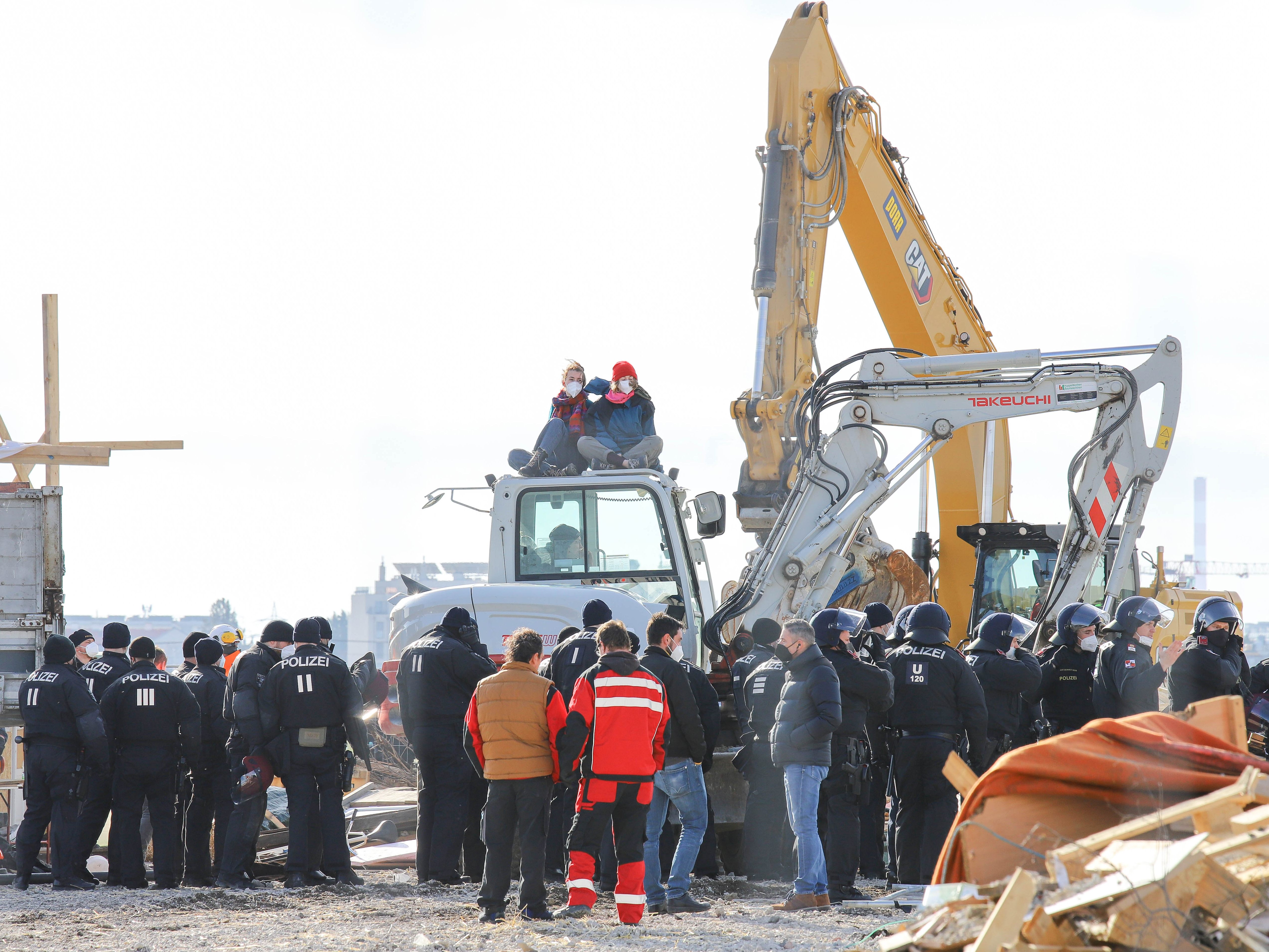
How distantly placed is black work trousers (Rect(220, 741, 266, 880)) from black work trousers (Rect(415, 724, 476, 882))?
119 cm

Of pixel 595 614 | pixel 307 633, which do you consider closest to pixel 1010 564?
pixel 595 614

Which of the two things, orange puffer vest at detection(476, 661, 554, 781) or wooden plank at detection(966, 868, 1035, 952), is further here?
orange puffer vest at detection(476, 661, 554, 781)

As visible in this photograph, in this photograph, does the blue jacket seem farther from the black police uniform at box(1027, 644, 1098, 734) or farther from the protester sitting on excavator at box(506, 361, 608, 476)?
the black police uniform at box(1027, 644, 1098, 734)

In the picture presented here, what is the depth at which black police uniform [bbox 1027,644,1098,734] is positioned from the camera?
9.62 meters

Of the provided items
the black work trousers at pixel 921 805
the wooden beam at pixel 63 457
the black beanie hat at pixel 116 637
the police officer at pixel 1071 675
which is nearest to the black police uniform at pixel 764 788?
the black work trousers at pixel 921 805

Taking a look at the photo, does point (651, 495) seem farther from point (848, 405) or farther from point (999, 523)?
point (999, 523)

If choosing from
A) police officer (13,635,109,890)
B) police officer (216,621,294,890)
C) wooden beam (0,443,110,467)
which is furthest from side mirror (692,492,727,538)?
wooden beam (0,443,110,467)

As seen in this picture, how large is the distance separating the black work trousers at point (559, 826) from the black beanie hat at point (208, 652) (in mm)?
2930

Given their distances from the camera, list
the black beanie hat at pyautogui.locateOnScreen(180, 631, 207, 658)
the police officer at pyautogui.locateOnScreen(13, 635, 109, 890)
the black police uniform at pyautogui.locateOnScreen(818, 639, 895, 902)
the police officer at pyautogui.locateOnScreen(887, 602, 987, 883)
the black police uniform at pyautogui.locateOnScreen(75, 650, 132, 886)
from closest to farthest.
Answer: the black police uniform at pyautogui.locateOnScreen(818, 639, 895, 902), the police officer at pyautogui.locateOnScreen(887, 602, 987, 883), the police officer at pyautogui.locateOnScreen(13, 635, 109, 890), the black police uniform at pyautogui.locateOnScreen(75, 650, 132, 886), the black beanie hat at pyautogui.locateOnScreen(180, 631, 207, 658)

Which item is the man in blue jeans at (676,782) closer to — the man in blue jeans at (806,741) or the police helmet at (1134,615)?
the man in blue jeans at (806,741)

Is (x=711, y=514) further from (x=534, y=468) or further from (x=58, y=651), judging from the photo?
(x=58, y=651)

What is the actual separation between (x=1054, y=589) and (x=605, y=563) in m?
3.85

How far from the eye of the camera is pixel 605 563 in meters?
10.7

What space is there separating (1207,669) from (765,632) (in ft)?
9.38
